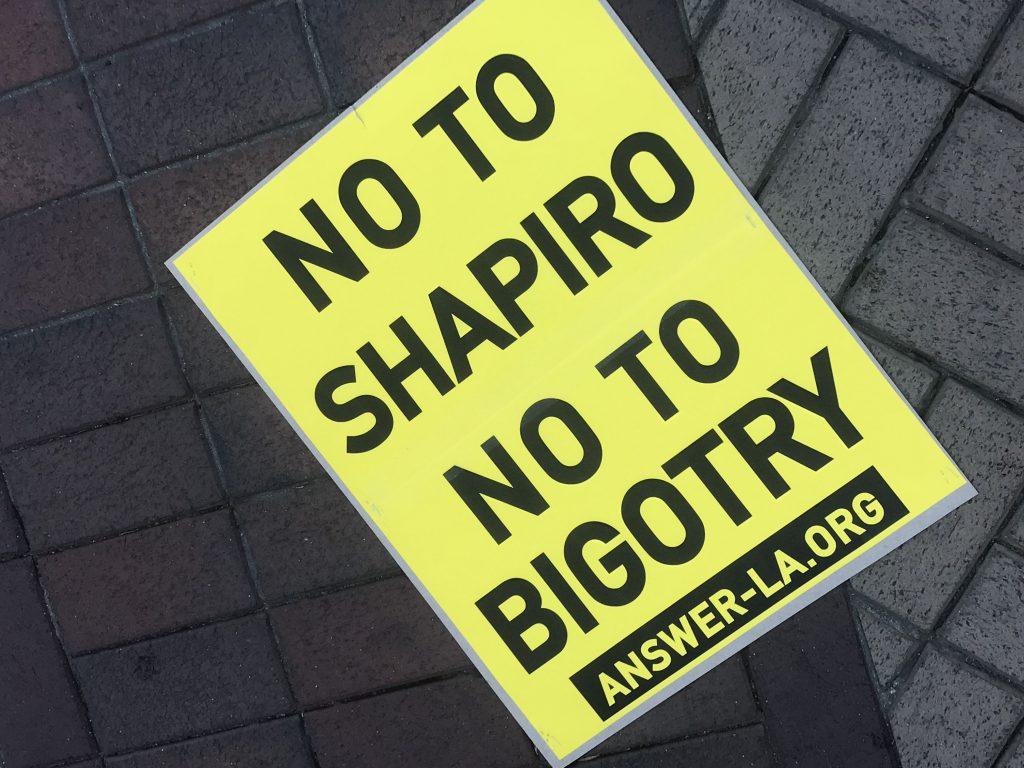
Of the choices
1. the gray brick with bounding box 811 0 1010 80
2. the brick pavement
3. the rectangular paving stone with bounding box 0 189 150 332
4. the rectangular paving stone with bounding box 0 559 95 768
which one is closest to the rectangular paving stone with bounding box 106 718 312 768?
the brick pavement

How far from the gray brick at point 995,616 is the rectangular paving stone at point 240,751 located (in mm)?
1536

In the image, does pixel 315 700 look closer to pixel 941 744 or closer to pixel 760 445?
pixel 760 445

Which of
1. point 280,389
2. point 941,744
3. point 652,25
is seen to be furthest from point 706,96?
point 941,744

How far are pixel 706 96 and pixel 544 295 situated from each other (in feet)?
1.92

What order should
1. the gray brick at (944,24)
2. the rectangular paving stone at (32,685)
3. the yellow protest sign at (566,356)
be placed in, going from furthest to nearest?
the rectangular paving stone at (32,685) < the gray brick at (944,24) < the yellow protest sign at (566,356)

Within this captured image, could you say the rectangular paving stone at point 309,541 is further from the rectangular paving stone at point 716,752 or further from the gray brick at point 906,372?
the gray brick at point 906,372

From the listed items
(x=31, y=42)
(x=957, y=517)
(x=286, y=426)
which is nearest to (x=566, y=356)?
(x=286, y=426)

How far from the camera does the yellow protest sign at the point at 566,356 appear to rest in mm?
1553

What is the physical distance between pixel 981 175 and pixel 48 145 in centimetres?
208

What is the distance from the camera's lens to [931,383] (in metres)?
1.71

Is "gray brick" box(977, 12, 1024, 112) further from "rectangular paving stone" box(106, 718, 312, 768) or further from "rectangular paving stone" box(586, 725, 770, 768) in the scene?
"rectangular paving stone" box(106, 718, 312, 768)

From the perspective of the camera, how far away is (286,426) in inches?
70.8

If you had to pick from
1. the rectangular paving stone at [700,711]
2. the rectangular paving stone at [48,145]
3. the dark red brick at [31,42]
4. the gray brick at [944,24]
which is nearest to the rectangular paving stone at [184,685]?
the rectangular paving stone at [700,711]

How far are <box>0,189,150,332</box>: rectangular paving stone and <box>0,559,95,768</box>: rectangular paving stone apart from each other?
631 millimetres
